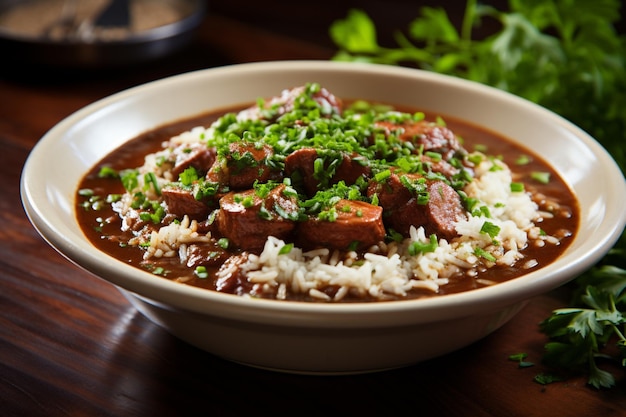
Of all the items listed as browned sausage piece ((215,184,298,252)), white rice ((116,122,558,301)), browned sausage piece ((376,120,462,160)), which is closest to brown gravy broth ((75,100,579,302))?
white rice ((116,122,558,301))

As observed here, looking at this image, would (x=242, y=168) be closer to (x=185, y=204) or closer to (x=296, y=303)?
(x=185, y=204)

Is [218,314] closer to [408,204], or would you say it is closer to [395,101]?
[408,204]

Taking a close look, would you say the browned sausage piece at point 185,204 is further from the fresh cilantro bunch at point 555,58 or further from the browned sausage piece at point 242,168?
the fresh cilantro bunch at point 555,58

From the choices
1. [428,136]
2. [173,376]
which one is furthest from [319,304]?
[428,136]

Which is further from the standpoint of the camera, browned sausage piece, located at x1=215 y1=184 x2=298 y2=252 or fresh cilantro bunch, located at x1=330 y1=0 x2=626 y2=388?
fresh cilantro bunch, located at x1=330 y1=0 x2=626 y2=388

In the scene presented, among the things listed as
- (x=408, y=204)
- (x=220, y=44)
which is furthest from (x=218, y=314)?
(x=220, y=44)

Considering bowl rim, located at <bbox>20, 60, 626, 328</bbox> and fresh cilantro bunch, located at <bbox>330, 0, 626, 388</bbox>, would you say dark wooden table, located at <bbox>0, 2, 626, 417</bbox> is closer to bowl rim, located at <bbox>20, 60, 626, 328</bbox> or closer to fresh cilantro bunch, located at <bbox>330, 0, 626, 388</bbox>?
bowl rim, located at <bbox>20, 60, 626, 328</bbox>

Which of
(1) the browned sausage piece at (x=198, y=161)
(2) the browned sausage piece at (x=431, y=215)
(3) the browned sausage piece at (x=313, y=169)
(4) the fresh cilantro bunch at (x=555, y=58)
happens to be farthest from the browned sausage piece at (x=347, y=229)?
(4) the fresh cilantro bunch at (x=555, y=58)
